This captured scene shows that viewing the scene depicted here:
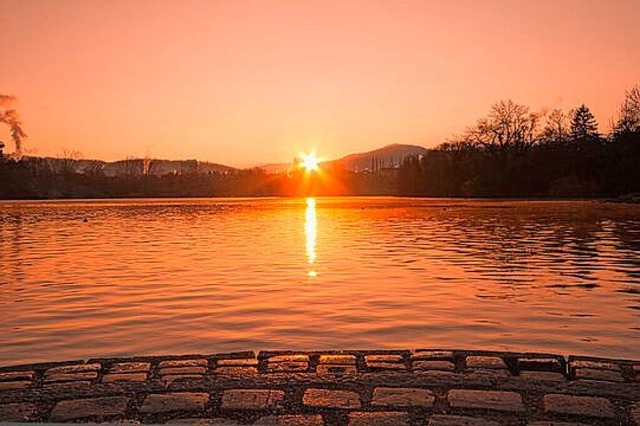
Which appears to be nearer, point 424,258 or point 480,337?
point 480,337

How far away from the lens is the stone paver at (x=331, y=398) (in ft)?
14.7

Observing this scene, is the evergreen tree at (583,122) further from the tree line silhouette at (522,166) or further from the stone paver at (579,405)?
the stone paver at (579,405)

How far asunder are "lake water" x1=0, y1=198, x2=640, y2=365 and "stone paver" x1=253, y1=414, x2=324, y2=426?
9.59 ft

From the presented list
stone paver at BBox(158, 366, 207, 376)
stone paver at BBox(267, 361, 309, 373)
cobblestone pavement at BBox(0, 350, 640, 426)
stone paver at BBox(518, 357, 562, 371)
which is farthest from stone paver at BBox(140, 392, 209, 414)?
stone paver at BBox(518, 357, 562, 371)

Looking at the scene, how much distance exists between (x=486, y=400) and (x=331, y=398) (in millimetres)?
1107

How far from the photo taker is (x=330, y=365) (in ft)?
18.3

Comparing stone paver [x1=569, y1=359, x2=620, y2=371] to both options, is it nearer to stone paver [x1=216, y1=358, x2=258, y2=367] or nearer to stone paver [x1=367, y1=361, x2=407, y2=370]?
stone paver [x1=367, y1=361, x2=407, y2=370]

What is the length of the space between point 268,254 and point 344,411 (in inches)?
553

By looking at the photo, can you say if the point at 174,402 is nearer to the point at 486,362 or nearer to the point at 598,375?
the point at 486,362

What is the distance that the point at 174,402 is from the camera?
4574mm

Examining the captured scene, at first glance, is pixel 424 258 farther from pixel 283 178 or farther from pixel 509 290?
pixel 283 178

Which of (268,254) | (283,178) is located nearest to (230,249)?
(268,254)

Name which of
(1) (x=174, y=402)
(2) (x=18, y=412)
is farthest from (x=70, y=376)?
(1) (x=174, y=402)

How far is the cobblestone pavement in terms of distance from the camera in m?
4.25
